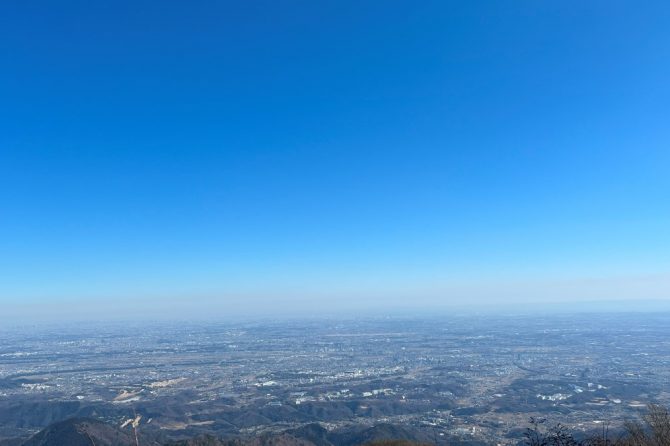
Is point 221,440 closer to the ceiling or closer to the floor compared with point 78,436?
closer to the floor

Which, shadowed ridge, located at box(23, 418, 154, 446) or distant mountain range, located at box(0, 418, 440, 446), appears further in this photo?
shadowed ridge, located at box(23, 418, 154, 446)

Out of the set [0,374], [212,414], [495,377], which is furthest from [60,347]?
[495,377]

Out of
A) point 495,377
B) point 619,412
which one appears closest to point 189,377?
point 495,377

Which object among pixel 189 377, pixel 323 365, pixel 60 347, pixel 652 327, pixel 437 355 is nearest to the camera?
pixel 189 377

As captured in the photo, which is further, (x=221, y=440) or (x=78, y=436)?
(x=78, y=436)

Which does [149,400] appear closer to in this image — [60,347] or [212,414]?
[212,414]

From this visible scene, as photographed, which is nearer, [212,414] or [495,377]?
[212,414]

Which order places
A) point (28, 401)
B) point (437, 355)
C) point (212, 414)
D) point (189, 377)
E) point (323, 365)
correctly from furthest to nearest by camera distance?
point (437, 355), point (323, 365), point (189, 377), point (28, 401), point (212, 414)

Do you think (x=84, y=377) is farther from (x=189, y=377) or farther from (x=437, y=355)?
(x=437, y=355)

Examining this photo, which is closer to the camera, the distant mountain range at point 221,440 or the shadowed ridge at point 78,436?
the distant mountain range at point 221,440
